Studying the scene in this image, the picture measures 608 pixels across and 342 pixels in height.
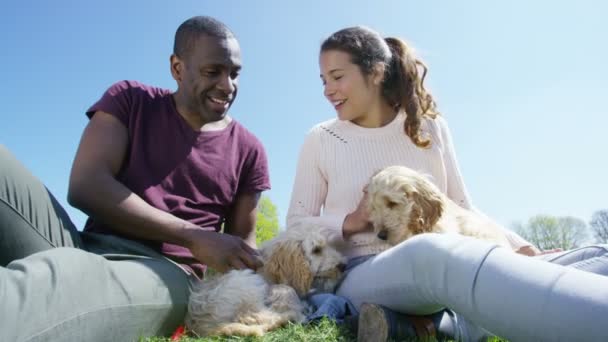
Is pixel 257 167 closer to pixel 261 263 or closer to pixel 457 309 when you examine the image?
pixel 261 263

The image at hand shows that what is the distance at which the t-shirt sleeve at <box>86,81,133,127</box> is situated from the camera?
428 centimetres

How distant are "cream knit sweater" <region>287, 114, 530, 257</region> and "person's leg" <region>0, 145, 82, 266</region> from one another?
203 cm

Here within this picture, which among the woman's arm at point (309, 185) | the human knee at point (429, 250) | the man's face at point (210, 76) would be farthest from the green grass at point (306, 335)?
the man's face at point (210, 76)

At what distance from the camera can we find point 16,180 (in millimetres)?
3215

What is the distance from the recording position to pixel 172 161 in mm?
4371

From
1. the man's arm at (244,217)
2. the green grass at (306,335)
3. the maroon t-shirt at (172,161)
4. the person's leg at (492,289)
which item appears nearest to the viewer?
the person's leg at (492,289)

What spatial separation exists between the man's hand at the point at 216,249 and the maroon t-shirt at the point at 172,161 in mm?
460

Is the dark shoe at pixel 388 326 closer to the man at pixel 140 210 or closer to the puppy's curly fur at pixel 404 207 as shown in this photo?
the puppy's curly fur at pixel 404 207

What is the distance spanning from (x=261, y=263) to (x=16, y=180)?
1.86m

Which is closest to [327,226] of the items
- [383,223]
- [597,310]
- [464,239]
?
[383,223]

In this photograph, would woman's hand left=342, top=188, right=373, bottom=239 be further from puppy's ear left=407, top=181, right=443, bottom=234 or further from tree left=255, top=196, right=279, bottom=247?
tree left=255, top=196, right=279, bottom=247

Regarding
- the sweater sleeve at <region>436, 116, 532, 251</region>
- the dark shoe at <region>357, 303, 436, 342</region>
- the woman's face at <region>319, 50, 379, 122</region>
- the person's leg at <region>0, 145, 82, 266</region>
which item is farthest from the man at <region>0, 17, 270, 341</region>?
the sweater sleeve at <region>436, 116, 532, 251</region>

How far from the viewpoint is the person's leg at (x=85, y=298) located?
Result: 2.45 meters

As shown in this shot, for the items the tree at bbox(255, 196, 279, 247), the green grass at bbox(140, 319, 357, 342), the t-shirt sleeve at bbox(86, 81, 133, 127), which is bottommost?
the tree at bbox(255, 196, 279, 247)
